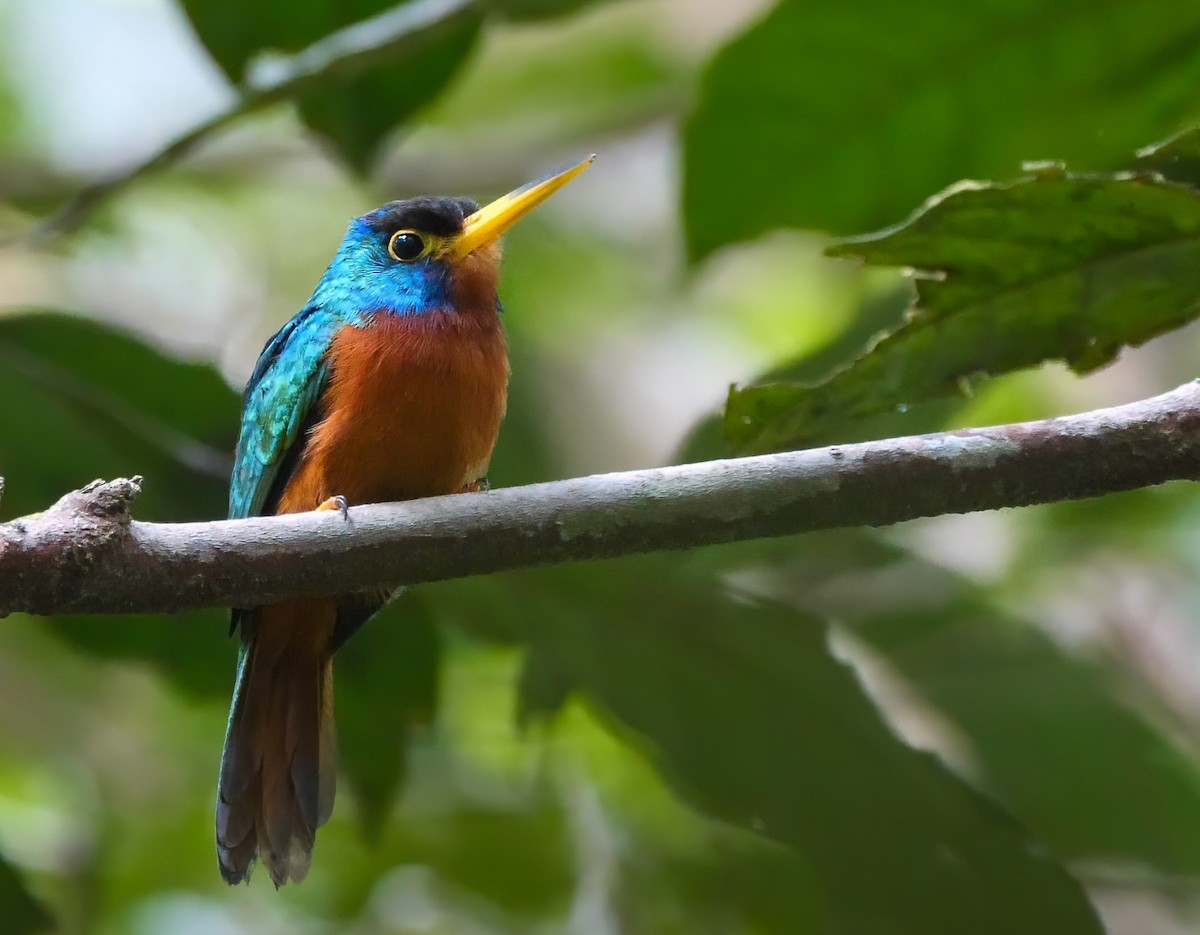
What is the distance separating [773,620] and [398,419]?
2.27 ft

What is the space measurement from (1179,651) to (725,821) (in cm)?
178

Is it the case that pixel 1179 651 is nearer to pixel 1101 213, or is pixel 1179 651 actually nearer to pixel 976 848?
pixel 976 848

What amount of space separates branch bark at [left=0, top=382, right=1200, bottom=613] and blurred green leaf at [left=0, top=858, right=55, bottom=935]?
3.15 feet

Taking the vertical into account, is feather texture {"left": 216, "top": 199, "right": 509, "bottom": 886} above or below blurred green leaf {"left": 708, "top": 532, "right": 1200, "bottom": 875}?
above

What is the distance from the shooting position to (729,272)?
5004mm

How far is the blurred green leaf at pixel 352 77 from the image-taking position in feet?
7.23

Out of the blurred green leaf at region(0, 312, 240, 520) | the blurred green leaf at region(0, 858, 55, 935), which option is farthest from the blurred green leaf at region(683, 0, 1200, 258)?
the blurred green leaf at region(0, 858, 55, 935)

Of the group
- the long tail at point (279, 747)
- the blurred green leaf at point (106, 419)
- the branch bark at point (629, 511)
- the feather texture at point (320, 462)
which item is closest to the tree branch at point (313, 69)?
the blurred green leaf at point (106, 419)

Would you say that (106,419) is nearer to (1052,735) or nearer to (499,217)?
(499,217)

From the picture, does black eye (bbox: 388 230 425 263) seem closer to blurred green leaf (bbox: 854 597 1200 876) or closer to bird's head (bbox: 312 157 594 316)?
bird's head (bbox: 312 157 594 316)

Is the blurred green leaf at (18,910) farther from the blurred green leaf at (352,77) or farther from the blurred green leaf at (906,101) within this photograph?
the blurred green leaf at (906,101)

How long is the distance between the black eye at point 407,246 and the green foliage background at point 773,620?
0.14 meters

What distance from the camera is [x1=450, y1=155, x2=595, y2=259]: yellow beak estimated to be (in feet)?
6.89

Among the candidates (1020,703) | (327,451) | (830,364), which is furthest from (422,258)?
(1020,703)
